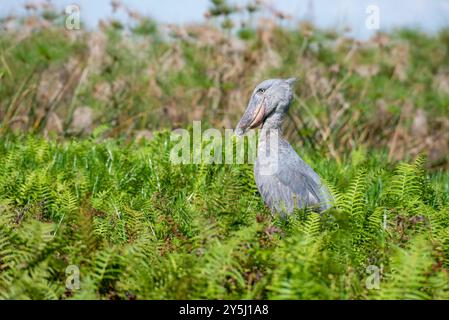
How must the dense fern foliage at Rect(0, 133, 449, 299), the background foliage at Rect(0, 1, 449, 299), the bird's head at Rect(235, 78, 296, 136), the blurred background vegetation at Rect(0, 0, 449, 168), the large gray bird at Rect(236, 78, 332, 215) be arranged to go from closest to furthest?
1. the dense fern foliage at Rect(0, 133, 449, 299)
2. the background foliage at Rect(0, 1, 449, 299)
3. the large gray bird at Rect(236, 78, 332, 215)
4. the bird's head at Rect(235, 78, 296, 136)
5. the blurred background vegetation at Rect(0, 0, 449, 168)

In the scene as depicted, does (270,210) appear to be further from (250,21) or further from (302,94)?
(250,21)

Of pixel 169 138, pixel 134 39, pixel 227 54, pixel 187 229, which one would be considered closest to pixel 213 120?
pixel 227 54

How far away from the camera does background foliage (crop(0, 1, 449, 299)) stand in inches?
133

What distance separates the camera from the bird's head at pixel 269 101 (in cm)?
515

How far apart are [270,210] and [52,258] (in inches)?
69.7

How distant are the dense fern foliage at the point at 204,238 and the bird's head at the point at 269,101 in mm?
434

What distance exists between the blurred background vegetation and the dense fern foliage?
2.20 m

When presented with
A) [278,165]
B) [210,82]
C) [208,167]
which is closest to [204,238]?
[278,165]

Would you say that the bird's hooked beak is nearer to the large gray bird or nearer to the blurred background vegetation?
the large gray bird

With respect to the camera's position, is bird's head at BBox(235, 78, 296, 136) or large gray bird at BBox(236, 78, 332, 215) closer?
large gray bird at BBox(236, 78, 332, 215)

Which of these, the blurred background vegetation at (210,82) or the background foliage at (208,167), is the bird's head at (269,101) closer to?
the background foliage at (208,167)

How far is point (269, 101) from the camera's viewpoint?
515 centimetres

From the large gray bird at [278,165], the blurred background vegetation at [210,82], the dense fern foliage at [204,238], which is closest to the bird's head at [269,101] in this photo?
the large gray bird at [278,165]

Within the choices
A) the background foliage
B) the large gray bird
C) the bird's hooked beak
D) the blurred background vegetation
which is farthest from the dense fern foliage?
the blurred background vegetation
